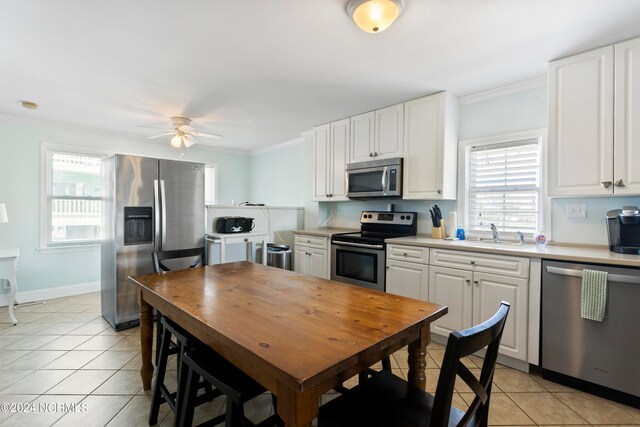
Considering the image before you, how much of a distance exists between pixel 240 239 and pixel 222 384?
268cm

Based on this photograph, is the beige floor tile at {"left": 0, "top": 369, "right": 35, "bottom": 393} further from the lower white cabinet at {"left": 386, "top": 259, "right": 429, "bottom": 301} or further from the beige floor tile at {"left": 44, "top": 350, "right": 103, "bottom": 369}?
the lower white cabinet at {"left": 386, "top": 259, "right": 429, "bottom": 301}

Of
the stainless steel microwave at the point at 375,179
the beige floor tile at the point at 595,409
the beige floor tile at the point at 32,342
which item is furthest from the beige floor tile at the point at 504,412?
the beige floor tile at the point at 32,342


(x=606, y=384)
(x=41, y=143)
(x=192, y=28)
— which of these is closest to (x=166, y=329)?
(x=192, y=28)

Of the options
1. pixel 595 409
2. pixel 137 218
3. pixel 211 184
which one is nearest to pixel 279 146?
pixel 211 184

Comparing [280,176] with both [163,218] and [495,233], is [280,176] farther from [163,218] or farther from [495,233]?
[495,233]

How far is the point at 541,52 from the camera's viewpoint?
2.19 meters

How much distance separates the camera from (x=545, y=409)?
6.07 ft

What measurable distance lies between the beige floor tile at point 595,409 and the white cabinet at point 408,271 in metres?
1.12

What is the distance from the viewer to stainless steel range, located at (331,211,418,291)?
9.91 ft

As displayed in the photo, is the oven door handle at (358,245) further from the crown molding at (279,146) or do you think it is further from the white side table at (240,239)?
the crown molding at (279,146)

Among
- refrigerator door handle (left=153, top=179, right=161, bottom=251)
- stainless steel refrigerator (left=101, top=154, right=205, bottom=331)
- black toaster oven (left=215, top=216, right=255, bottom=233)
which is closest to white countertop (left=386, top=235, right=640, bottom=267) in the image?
black toaster oven (left=215, top=216, right=255, bottom=233)

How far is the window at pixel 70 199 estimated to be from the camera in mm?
4043

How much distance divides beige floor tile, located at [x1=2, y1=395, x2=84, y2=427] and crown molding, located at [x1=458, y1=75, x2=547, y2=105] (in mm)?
4048

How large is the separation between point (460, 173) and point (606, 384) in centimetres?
197
